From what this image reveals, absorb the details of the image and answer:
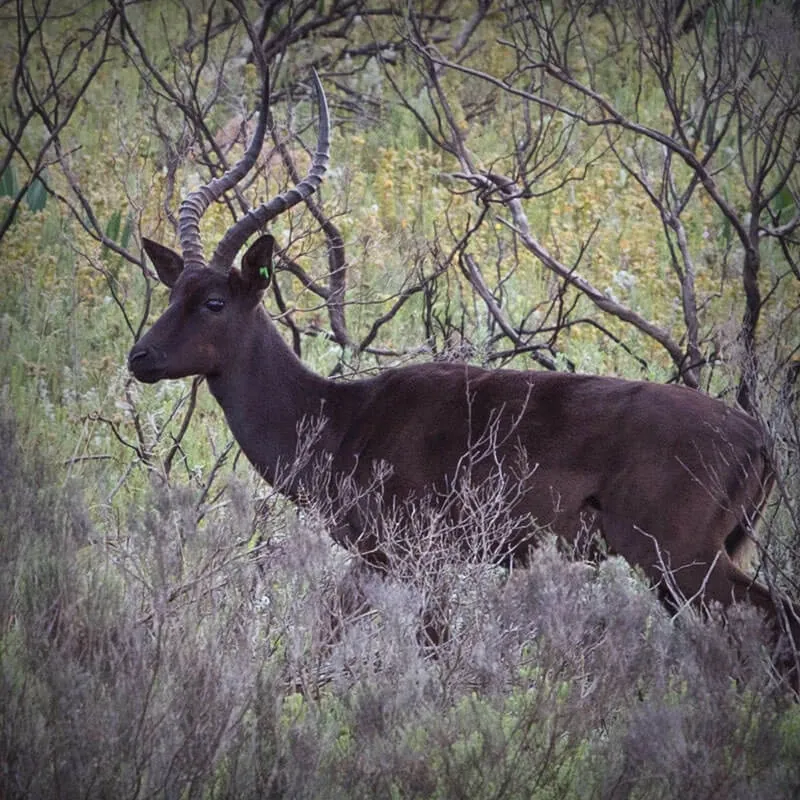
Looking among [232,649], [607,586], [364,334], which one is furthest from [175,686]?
[364,334]

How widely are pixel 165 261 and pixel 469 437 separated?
7.19ft

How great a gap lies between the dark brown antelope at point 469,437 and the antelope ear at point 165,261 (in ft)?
0.03

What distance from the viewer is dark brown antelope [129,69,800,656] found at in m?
6.96

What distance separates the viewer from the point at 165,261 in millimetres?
8469

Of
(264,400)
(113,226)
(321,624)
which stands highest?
(113,226)

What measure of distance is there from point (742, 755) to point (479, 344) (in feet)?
16.4

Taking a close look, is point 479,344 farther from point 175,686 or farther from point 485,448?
point 175,686

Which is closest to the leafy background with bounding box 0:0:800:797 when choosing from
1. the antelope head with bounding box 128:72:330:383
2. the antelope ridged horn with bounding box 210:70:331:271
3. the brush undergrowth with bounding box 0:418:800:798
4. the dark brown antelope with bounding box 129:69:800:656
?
the brush undergrowth with bounding box 0:418:800:798

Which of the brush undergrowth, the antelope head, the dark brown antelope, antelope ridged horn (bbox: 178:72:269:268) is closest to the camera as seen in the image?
the brush undergrowth

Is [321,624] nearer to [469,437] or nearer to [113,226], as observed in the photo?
[469,437]

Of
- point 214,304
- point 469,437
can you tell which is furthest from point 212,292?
point 469,437

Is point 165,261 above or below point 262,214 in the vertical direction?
below

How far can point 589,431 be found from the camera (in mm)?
7203

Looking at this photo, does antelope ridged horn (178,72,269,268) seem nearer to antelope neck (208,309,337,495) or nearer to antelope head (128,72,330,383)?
antelope head (128,72,330,383)
